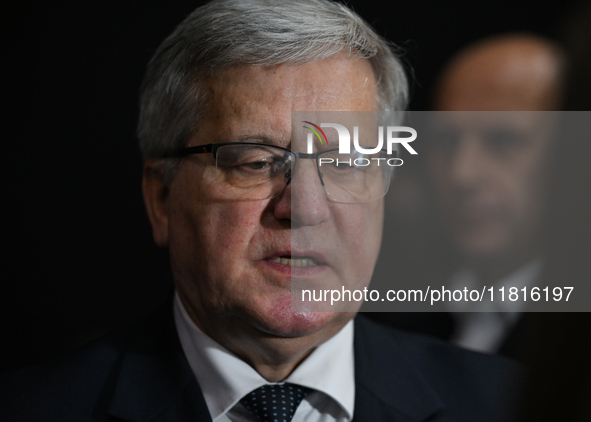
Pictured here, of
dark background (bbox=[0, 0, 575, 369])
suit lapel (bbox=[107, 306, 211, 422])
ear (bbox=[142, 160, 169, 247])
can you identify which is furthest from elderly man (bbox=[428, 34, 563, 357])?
suit lapel (bbox=[107, 306, 211, 422])

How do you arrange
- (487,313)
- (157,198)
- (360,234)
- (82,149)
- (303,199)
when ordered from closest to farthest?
(303,199) < (360,234) < (157,198) < (82,149) < (487,313)

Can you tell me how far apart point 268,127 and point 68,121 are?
1.12m

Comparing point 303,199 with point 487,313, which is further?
point 487,313

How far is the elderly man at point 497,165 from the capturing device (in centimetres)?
194

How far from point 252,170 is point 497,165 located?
1215 mm

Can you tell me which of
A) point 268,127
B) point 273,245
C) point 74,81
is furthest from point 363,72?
point 74,81

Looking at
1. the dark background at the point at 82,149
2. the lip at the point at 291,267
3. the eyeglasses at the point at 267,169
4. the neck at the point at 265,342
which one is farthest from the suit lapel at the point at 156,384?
the dark background at the point at 82,149

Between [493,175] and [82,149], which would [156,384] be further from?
[493,175]

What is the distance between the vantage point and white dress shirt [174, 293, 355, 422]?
4.09 ft

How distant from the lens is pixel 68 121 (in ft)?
6.31

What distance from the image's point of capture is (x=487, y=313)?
7.30ft

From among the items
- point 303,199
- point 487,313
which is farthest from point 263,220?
point 487,313

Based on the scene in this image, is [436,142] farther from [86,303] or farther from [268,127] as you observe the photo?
[86,303]

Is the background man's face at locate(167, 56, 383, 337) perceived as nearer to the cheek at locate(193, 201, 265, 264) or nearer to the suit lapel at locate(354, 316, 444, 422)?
the cheek at locate(193, 201, 265, 264)
